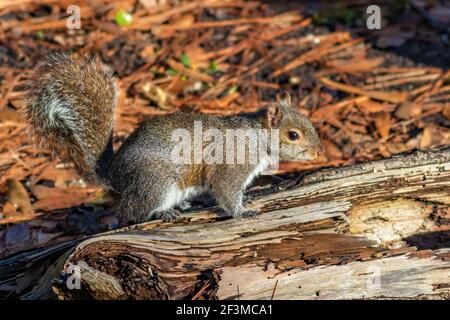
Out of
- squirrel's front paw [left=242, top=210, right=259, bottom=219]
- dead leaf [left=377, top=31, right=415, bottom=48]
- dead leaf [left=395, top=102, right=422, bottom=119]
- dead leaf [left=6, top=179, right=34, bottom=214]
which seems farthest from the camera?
dead leaf [left=377, top=31, right=415, bottom=48]

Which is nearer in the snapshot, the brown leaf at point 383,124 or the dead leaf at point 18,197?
the dead leaf at point 18,197

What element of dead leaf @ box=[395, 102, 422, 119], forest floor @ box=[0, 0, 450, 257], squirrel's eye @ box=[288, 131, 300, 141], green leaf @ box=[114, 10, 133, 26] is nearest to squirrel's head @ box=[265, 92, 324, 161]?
squirrel's eye @ box=[288, 131, 300, 141]

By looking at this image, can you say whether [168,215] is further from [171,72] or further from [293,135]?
[171,72]

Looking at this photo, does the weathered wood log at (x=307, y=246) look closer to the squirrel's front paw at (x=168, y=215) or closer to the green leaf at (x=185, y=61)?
the squirrel's front paw at (x=168, y=215)

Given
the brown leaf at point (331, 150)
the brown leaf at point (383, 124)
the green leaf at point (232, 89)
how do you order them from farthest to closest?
the green leaf at point (232, 89)
the brown leaf at point (383, 124)
the brown leaf at point (331, 150)

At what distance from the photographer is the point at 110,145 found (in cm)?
387

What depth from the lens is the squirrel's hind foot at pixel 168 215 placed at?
3.52 meters

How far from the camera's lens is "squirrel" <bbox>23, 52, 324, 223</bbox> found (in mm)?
3695

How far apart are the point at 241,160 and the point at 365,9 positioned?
126 inches

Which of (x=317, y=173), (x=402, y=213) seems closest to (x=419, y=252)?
(x=402, y=213)

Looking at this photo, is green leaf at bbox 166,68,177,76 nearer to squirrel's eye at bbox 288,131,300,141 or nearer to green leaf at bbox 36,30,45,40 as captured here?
green leaf at bbox 36,30,45,40

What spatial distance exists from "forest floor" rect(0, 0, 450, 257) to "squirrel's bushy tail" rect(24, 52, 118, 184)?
2.22 ft

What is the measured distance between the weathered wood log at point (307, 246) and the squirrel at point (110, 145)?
11.6 inches

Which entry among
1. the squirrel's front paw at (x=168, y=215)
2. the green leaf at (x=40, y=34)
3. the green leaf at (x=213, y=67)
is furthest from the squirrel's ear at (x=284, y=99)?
the green leaf at (x=40, y=34)
